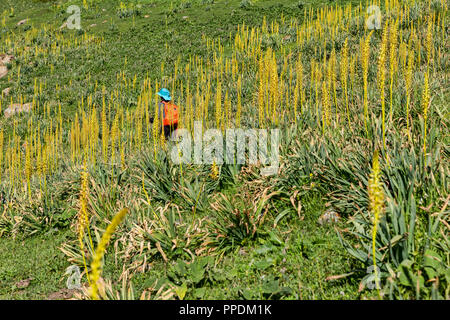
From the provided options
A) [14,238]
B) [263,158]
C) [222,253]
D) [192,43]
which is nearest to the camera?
[222,253]

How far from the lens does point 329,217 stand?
154 inches

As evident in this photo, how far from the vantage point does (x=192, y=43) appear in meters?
19.1

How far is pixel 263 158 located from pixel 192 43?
1558 centimetres

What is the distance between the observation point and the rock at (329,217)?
3.86 m

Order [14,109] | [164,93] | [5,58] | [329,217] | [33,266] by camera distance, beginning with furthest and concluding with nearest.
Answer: [5,58] → [14,109] → [164,93] → [33,266] → [329,217]

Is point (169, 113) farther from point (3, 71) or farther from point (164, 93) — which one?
point (3, 71)

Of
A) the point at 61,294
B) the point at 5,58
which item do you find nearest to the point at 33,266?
the point at 61,294

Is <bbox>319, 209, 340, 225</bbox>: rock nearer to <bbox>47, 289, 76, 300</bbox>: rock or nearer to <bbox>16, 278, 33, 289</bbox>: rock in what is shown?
<bbox>47, 289, 76, 300</bbox>: rock

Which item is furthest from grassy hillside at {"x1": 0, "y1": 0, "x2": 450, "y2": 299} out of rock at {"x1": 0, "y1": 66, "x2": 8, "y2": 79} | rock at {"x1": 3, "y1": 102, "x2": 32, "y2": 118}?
rock at {"x1": 0, "y1": 66, "x2": 8, "y2": 79}

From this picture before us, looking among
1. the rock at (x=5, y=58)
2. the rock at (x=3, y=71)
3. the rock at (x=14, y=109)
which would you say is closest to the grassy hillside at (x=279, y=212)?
the rock at (x=14, y=109)

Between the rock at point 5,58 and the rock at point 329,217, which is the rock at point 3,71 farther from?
the rock at point 329,217

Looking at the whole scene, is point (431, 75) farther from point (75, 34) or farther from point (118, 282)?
point (75, 34)

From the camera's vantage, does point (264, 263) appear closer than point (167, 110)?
Yes
